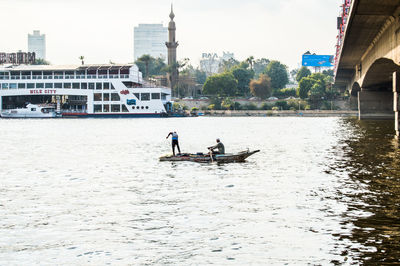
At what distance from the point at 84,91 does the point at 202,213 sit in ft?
448

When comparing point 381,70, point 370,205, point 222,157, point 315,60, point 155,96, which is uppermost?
point 315,60

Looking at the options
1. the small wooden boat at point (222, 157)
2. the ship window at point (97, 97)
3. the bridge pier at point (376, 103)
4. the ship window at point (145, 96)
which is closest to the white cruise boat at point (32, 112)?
the ship window at point (97, 97)

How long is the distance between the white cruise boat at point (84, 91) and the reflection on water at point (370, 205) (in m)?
113

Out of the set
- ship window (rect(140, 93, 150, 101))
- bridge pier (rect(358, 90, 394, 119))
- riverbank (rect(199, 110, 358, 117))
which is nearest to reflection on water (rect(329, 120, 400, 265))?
bridge pier (rect(358, 90, 394, 119))

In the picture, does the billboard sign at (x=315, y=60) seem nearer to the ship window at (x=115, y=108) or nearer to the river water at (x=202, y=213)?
the ship window at (x=115, y=108)

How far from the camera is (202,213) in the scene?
20406 millimetres

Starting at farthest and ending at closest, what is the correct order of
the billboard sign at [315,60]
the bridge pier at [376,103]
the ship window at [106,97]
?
the billboard sign at [315,60]
the ship window at [106,97]
the bridge pier at [376,103]

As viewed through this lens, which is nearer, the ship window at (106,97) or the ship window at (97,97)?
the ship window at (106,97)

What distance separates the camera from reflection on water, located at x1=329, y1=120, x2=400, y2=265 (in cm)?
1493

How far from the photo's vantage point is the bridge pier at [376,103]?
341 ft

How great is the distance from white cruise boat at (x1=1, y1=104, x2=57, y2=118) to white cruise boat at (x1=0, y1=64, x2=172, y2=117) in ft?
2.10

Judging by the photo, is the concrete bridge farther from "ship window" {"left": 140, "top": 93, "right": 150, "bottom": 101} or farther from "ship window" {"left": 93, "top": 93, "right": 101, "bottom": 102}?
"ship window" {"left": 93, "top": 93, "right": 101, "bottom": 102}

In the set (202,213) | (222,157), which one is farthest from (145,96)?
(202,213)

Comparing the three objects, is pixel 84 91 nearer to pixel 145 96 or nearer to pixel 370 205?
pixel 145 96
